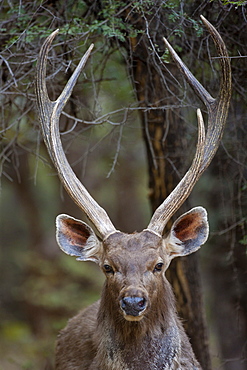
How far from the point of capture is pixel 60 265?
12.6 meters

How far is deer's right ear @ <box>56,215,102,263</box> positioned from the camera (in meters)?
5.29

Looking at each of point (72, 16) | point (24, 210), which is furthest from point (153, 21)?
point (24, 210)

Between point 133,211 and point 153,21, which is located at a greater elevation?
point 153,21

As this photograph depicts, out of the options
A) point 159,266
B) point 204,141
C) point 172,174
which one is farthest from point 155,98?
point 159,266

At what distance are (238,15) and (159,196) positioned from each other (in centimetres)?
225

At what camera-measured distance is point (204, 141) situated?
211 inches

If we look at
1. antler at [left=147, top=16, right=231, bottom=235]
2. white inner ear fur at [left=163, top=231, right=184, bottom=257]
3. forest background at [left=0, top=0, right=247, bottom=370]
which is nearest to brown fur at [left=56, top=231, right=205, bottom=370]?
white inner ear fur at [left=163, top=231, right=184, bottom=257]

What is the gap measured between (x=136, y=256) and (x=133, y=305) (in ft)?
1.48

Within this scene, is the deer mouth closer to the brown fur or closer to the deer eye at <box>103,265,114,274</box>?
the brown fur

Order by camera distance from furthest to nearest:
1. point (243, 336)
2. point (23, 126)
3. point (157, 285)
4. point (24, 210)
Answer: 1. point (24, 210)
2. point (243, 336)
3. point (23, 126)
4. point (157, 285)

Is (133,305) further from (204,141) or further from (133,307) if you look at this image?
(204,141)

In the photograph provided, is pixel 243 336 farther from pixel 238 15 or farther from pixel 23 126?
pixel 238 15

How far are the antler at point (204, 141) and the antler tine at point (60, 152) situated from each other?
438 mm

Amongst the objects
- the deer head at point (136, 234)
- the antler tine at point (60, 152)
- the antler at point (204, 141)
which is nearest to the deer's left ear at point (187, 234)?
the deer head at point (136, 234)
